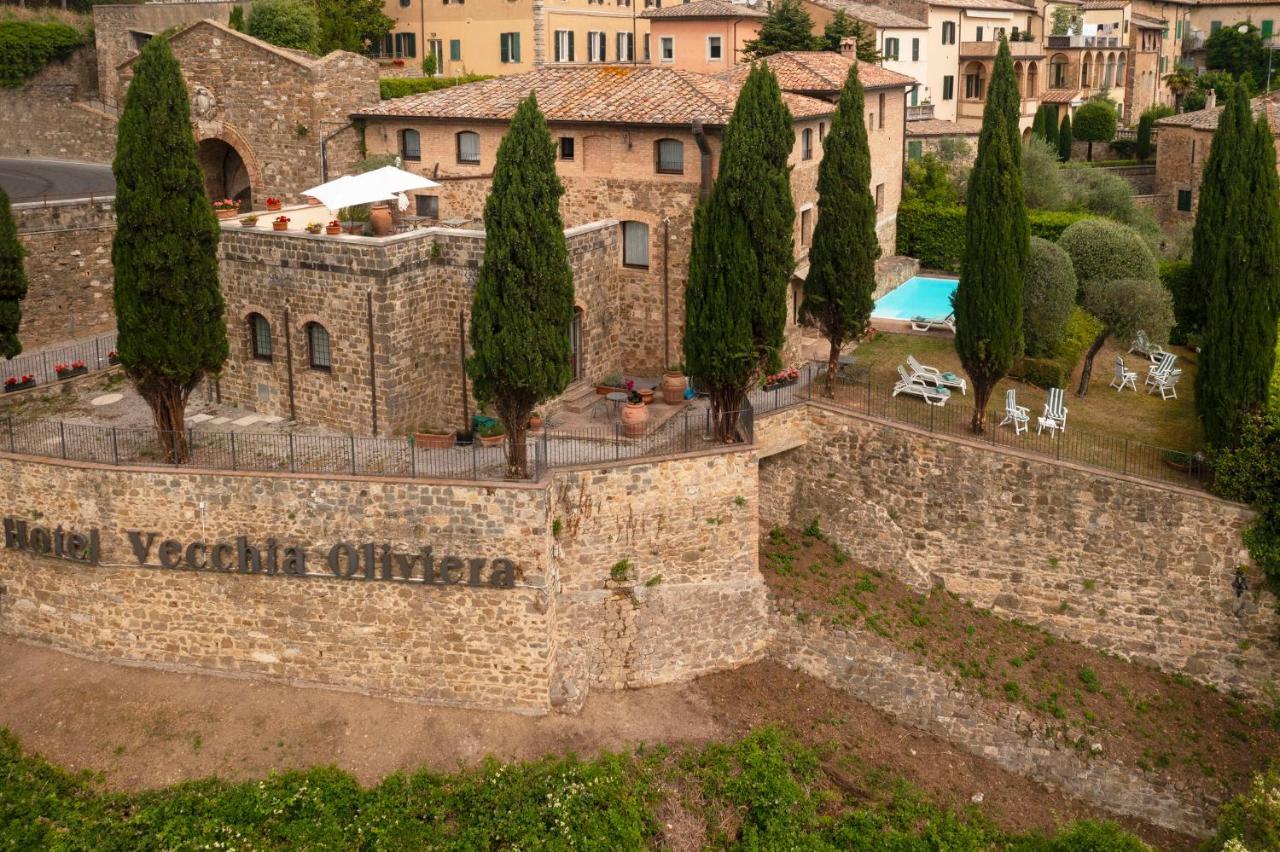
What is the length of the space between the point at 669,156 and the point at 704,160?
116cm

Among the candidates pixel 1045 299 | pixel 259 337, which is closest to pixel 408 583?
pixel 259 337

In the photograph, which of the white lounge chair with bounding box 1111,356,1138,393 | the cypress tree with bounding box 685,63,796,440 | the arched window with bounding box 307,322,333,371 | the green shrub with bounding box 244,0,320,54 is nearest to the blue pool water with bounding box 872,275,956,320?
the white lounge chair with bounding box 1111,356,1138,393

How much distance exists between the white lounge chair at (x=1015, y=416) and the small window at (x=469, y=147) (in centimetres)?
1490

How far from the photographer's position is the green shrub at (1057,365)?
113 feet

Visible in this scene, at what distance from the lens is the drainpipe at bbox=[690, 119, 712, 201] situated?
105 feet

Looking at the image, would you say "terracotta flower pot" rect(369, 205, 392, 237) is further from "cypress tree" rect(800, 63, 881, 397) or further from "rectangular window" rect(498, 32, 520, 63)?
"rectangular window" rect(498, 32, 520, 63)

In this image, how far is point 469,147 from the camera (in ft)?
117

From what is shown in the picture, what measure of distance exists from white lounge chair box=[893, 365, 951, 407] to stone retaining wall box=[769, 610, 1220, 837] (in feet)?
21.4

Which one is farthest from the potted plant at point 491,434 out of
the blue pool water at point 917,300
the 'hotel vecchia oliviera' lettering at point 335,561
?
the blue pool water at point 917,300

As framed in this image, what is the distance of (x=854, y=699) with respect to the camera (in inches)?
1131

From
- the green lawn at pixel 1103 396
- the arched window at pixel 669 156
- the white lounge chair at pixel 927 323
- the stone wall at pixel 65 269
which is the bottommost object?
the green lawn at pixel 1103 396

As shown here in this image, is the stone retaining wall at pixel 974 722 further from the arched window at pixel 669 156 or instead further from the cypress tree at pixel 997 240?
the arched window at pixel 669 156

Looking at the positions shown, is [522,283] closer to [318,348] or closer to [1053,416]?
[318,348]

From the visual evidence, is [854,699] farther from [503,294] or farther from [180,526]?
[180,526]
